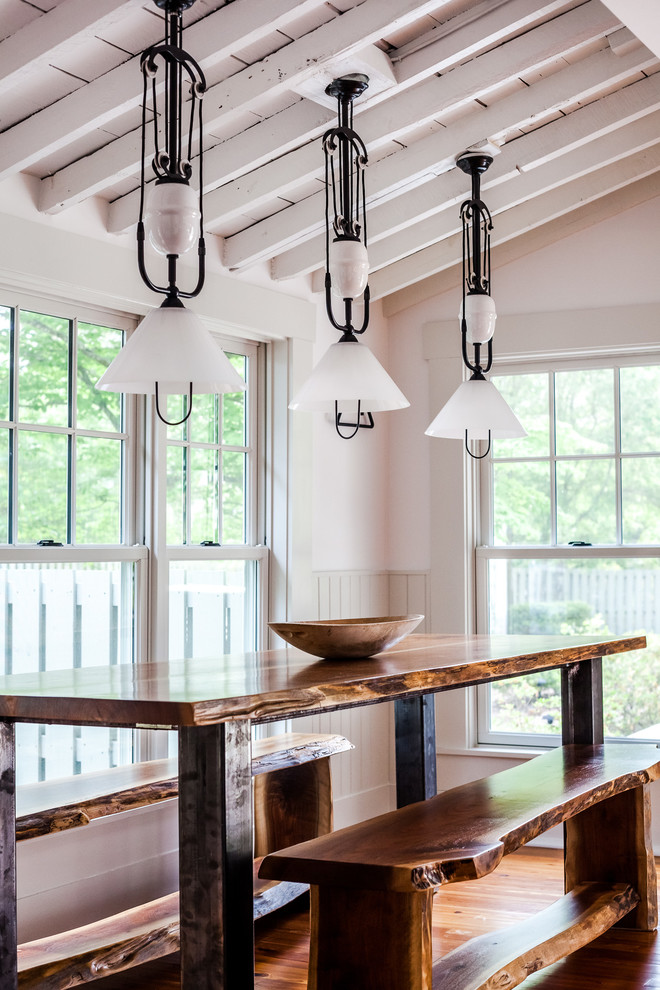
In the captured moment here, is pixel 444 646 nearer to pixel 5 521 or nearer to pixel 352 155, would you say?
pixel 5 521

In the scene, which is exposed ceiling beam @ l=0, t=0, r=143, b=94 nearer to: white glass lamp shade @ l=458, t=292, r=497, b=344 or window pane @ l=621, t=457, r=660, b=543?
white glass lamp shade @ l=458, t=292, r=497, b=344

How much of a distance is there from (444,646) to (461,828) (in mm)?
728

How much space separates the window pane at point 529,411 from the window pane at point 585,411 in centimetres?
6

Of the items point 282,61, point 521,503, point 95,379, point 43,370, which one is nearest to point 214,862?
point 43,370

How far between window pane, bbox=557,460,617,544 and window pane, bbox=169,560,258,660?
1.51 m

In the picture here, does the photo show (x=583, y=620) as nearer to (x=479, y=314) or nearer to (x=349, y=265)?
(x=479, y=314)

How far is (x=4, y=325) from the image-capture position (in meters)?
3.54

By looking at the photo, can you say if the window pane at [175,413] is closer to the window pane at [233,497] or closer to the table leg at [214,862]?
the window pane at [233,497]

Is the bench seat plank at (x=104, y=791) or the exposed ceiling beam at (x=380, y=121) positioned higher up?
the exposed ceiling beam at (x=380, y=121)

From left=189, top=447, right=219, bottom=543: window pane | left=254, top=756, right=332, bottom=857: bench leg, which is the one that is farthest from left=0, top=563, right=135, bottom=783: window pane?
left=254, top=756, right=332, bottom=857: bench leg

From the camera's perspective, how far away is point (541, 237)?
5.14 metres

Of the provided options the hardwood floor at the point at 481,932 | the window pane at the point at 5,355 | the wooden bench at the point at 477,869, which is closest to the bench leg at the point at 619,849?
the wooden bench at the point at 477,869

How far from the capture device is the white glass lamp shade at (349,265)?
305 cm

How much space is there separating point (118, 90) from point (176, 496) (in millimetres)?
1550
